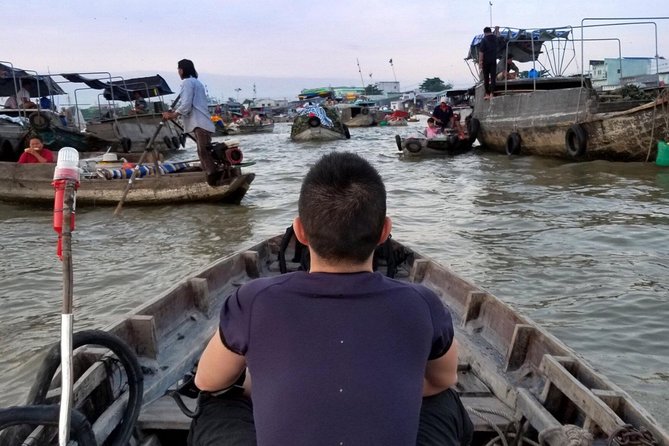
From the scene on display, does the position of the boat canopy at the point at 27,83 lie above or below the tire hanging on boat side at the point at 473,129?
above

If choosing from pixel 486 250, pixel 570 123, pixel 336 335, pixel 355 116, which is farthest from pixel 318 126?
pixel 336 335

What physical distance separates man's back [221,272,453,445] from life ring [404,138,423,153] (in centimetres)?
1559

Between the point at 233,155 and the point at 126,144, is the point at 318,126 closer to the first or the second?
the point at 126,144

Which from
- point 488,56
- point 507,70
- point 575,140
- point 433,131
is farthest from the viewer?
point 433,131

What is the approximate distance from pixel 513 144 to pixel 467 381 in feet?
43.7

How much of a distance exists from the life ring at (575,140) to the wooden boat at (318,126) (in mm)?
12973

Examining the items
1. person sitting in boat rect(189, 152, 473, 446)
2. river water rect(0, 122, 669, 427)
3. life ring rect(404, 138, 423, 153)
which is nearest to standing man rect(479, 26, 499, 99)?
life ring rect(404, 138, 423, 153)

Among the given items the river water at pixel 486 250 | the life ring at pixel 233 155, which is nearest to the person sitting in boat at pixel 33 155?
the river water at pixel 486 250

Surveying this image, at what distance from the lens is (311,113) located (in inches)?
973

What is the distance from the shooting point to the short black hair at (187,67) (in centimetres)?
785

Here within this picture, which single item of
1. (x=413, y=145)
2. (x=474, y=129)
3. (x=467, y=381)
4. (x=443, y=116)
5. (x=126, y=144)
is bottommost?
(x=467, y=381)

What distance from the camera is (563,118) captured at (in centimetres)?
1328

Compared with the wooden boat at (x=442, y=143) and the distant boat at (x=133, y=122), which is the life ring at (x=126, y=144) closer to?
the distant boat at (x=133, y=122)

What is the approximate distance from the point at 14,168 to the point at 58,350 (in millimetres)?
9196
